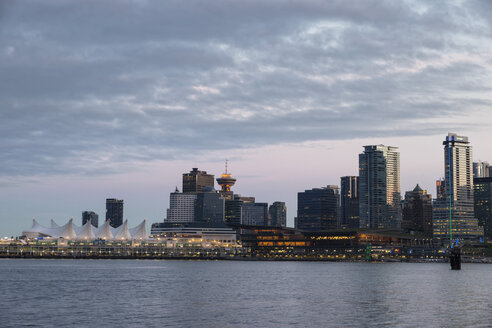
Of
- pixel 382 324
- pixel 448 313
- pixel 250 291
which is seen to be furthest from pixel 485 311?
pixel 250 291

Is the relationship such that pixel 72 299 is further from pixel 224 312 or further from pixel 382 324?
pixel 382 324

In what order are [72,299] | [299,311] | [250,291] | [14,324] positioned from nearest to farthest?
1. [14,324]
2. [299,311]
3. [72,299]
4. [250,291]

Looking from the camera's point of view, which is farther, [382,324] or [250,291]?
[250,291]

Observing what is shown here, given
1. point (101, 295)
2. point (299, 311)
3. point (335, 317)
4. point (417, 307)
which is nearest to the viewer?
point (335, 317)

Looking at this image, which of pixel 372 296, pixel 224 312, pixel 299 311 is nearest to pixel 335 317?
pixel 299 311

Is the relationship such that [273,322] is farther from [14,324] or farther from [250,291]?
[250,291]

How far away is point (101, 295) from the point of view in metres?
91.9

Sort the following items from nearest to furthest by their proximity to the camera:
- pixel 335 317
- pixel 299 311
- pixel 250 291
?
pixel 335 317, pixel 299 311, pixel 250 291

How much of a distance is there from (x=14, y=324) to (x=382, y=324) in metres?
33.5

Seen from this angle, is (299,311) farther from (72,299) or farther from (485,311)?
(72,299)

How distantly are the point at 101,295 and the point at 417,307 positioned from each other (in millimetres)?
42154

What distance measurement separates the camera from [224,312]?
70688 millimetres

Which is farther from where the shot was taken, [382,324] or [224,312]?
[224,312]

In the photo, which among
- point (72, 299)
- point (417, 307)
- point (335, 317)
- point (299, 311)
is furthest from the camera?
point (72, 299)
